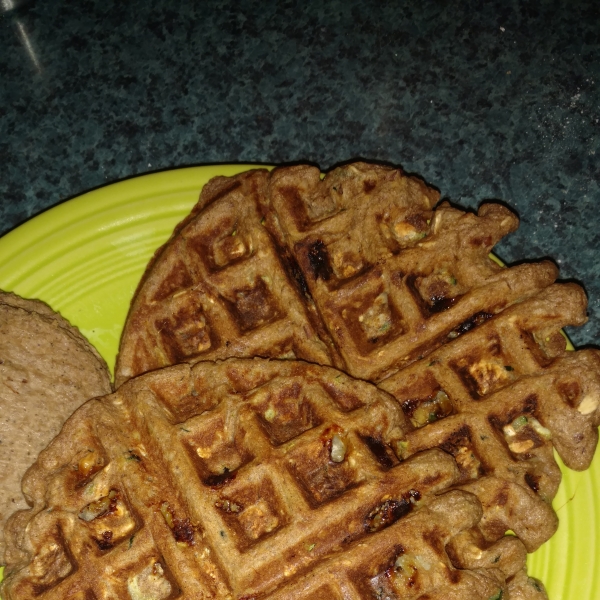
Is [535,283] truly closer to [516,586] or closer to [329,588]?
[516,586]

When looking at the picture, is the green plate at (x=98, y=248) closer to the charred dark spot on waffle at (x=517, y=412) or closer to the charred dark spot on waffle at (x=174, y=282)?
the charred dark spot on waffle at (x=174, y=282)

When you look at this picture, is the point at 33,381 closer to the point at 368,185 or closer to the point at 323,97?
the point at 368,185

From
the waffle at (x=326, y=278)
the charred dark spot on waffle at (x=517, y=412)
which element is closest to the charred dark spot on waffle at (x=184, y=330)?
the waffle at (x=326, y=278)

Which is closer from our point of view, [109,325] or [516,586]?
[516,586]

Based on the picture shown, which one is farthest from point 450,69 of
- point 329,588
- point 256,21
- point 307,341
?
point 329,588

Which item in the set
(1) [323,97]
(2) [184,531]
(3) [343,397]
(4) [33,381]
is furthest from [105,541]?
(1) [323,97]

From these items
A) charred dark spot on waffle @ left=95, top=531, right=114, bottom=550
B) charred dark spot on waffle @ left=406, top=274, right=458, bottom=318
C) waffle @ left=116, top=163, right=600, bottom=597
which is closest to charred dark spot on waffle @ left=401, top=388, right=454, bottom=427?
waffle @ left=116, top=163, right=600, bottom=597

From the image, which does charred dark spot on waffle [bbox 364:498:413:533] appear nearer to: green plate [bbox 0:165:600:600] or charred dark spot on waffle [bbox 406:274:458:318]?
charred dark spot on waffle [bbox 406:274:458:318]
